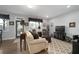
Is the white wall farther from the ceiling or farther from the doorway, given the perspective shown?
the doorway

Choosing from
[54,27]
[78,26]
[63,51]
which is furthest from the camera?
[54,27]

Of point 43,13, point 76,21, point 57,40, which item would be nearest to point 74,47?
point 57,40

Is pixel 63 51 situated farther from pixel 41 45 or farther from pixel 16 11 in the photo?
pixel 16 11

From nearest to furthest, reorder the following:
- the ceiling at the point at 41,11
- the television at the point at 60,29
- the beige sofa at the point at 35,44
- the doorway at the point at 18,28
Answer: the ceiling at the point at 41,11, the doorway at the point at 18,28, the television at the point at 60,29, the beige sofa at the point at 35,44

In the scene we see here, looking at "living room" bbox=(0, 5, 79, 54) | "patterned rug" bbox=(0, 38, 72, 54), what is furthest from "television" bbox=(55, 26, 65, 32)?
"patterned rug" bbox=(0, 38, 72, 54)

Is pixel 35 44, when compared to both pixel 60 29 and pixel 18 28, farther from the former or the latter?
pixel 60 29

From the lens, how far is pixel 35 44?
275cm

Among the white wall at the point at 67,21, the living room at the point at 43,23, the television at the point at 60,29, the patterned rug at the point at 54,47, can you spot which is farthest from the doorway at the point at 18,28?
the television at the point at 60,29

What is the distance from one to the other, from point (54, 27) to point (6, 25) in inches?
58.8

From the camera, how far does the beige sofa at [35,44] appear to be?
2.61m

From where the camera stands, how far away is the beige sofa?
8.58ft

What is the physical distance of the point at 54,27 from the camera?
8.53ft

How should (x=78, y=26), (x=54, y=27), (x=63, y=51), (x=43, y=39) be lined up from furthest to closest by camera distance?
(x=43, y=39) → (x=54, y=27) → (x=63, y=51) → (x=78, y=26)

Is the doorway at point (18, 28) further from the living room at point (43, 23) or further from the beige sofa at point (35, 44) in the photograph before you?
the beige sofa at point (35, 44)
